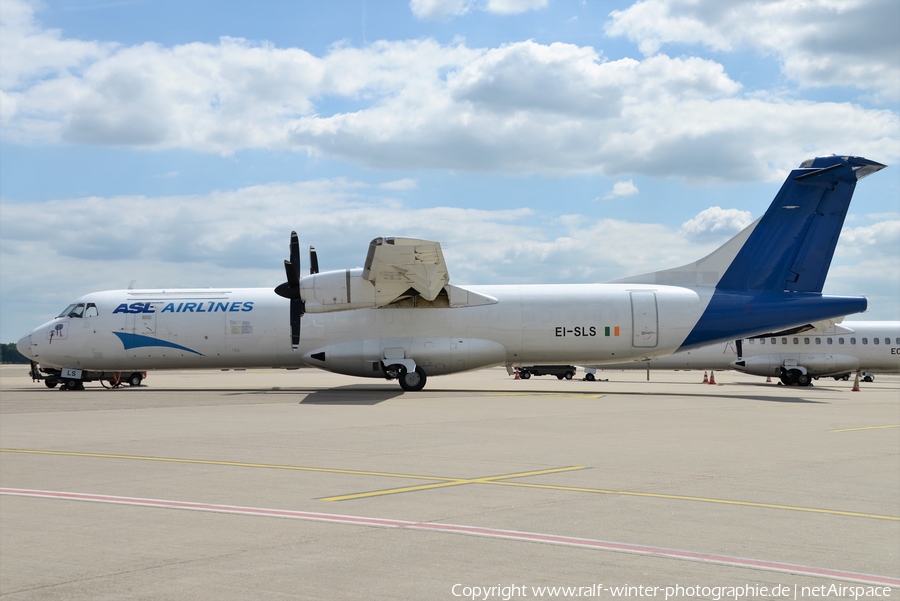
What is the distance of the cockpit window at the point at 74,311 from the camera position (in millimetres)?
30391

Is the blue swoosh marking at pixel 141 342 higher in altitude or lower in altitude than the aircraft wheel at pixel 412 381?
higher

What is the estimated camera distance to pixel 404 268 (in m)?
25.6

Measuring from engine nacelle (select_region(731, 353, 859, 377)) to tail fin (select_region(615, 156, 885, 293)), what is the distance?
13.6 meters

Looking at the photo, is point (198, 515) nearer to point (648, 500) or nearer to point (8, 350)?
point (648, 500)

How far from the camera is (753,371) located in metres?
42.8

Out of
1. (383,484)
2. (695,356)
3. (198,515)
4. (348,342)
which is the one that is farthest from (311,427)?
(695,356)

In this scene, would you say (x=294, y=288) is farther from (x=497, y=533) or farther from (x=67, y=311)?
(x=497, y=533)

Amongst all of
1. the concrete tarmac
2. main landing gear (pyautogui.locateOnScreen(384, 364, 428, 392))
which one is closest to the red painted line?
the concrete tarmac

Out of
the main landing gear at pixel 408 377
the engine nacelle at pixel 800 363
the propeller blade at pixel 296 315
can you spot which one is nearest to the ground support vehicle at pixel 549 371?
the engine nacelle at pixel 800 363

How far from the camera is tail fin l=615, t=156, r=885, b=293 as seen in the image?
94.7 feet

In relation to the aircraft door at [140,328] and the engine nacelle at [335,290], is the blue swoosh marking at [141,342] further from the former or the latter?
the engine nacelle at [335,290]

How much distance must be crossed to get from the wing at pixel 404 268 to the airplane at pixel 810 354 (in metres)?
18.0

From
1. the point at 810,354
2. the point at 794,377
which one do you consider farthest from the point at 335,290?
the point at 810,354

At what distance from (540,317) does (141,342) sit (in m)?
14.5
